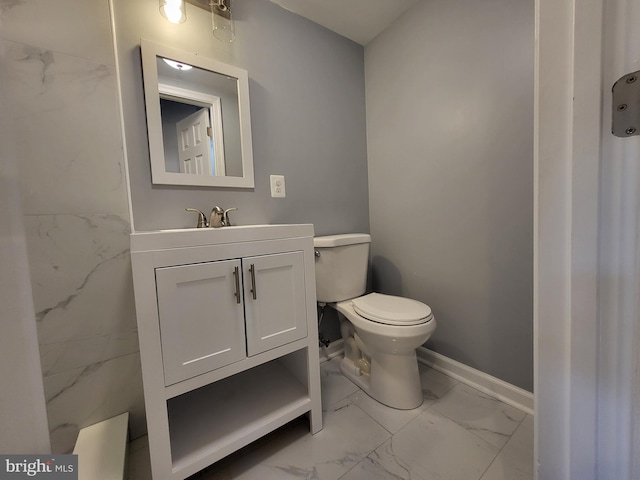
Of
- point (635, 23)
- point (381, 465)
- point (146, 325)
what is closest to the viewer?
point (635, 23)

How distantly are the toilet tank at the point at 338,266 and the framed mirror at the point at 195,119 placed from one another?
1.82 feet

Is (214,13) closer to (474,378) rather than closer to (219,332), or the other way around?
(219,332)

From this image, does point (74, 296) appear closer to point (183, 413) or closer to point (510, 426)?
point (183, 413)

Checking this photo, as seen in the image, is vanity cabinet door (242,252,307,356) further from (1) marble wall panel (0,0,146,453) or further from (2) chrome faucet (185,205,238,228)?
(1) marble wall panel (0,0,146,453)

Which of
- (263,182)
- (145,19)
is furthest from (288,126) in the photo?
(145,19)

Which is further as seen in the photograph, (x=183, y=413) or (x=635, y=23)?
(x=183, y=413)

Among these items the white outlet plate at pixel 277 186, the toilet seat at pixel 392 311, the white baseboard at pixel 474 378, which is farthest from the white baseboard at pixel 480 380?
the white outlet plate at pixel 277 186

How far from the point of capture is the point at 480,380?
132 cm

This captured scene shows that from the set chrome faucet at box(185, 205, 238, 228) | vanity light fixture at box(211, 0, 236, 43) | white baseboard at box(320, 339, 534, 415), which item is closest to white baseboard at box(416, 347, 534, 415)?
white baseboard at box(320, 339, 534, 415)

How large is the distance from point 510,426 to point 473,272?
0.67 meters

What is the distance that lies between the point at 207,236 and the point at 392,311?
874mm

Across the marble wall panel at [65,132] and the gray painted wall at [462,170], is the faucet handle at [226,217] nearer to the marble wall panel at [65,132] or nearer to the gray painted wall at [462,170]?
the marble wall panel at [65,132]

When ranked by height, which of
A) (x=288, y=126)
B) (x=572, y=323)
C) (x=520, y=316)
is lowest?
(x=520, y=316)

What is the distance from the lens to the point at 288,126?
148 cm
